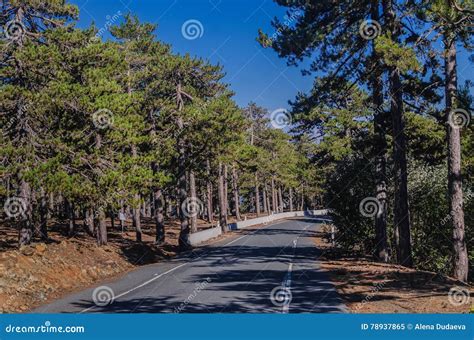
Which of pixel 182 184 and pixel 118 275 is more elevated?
pixel 182 184

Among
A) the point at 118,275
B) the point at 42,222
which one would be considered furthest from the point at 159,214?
the point at 118,275

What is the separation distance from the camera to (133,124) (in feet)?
64.1

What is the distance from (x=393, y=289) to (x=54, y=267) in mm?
11842

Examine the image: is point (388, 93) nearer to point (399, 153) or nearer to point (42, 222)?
point (399, 153)

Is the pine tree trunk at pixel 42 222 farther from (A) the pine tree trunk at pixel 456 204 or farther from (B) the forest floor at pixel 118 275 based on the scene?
(A) the pine tree trunk at pixel 456 204

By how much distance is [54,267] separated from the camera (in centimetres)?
1762

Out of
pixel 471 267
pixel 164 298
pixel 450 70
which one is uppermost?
pixel 450 70

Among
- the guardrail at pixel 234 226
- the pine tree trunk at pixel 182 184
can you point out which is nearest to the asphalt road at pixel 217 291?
the guardrail at pixel 234 226

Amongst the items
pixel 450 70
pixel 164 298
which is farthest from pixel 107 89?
pixel 450 70

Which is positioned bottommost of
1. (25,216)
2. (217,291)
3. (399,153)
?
(217,291)

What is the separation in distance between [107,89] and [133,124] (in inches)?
83.1

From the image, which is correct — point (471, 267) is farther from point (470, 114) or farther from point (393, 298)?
point (393, 298)

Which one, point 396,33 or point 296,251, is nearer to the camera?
point 396,33

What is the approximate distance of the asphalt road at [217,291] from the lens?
1104 cm
